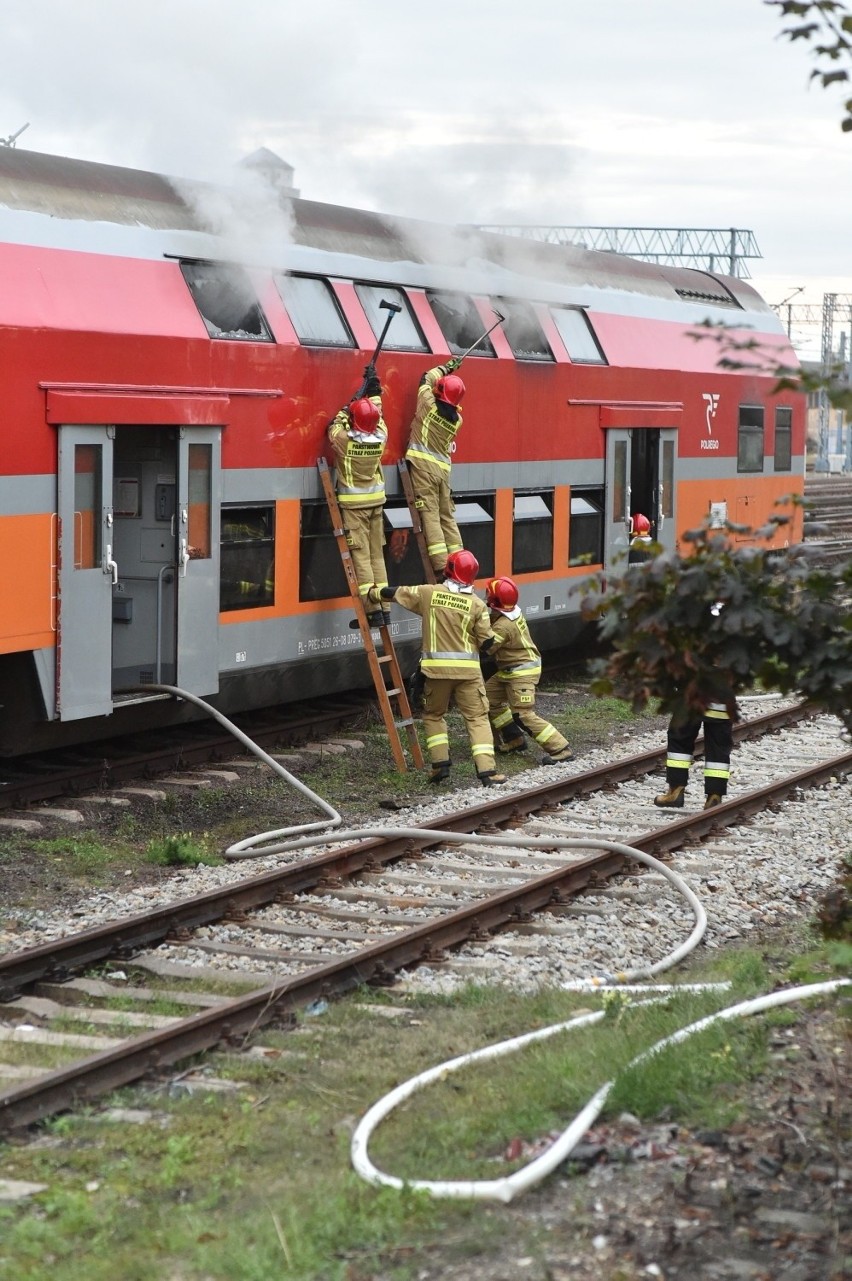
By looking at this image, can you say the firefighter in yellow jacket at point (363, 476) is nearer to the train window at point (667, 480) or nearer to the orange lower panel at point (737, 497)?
the orange lower panel at point (737, 497)

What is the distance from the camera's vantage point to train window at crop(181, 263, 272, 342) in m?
11.3

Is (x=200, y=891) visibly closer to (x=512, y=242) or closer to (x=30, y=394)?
(x=30, y=394)

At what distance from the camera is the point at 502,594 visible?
12703 mm

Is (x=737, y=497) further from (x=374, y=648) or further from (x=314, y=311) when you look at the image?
(x=314, y=311)

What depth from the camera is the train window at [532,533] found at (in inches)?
588

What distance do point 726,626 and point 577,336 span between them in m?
11.7

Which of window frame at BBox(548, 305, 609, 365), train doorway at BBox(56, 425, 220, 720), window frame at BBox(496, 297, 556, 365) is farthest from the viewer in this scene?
window frame at BBox(548, 305, 609, 365)

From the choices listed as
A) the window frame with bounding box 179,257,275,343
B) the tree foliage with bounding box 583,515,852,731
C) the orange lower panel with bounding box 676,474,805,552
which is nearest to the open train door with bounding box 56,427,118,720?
the window frame with bounding box 179,257,275,343

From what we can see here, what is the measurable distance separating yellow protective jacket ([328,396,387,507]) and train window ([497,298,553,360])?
8.97ft

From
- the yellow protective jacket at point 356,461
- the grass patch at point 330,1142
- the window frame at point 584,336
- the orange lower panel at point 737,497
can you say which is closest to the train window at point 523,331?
the window frame at point 584,336

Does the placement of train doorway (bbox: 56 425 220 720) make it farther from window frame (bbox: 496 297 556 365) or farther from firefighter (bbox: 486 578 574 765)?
window frame (bbox: 496 297 556 365)

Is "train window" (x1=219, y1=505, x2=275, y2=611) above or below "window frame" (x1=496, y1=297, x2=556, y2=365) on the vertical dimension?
below

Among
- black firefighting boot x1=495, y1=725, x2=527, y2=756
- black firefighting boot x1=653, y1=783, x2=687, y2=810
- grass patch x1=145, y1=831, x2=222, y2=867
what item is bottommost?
grass patch x1=145, y1=831, x2=222, y2=867

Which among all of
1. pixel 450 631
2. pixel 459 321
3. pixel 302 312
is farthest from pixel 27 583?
pixel 459 321
